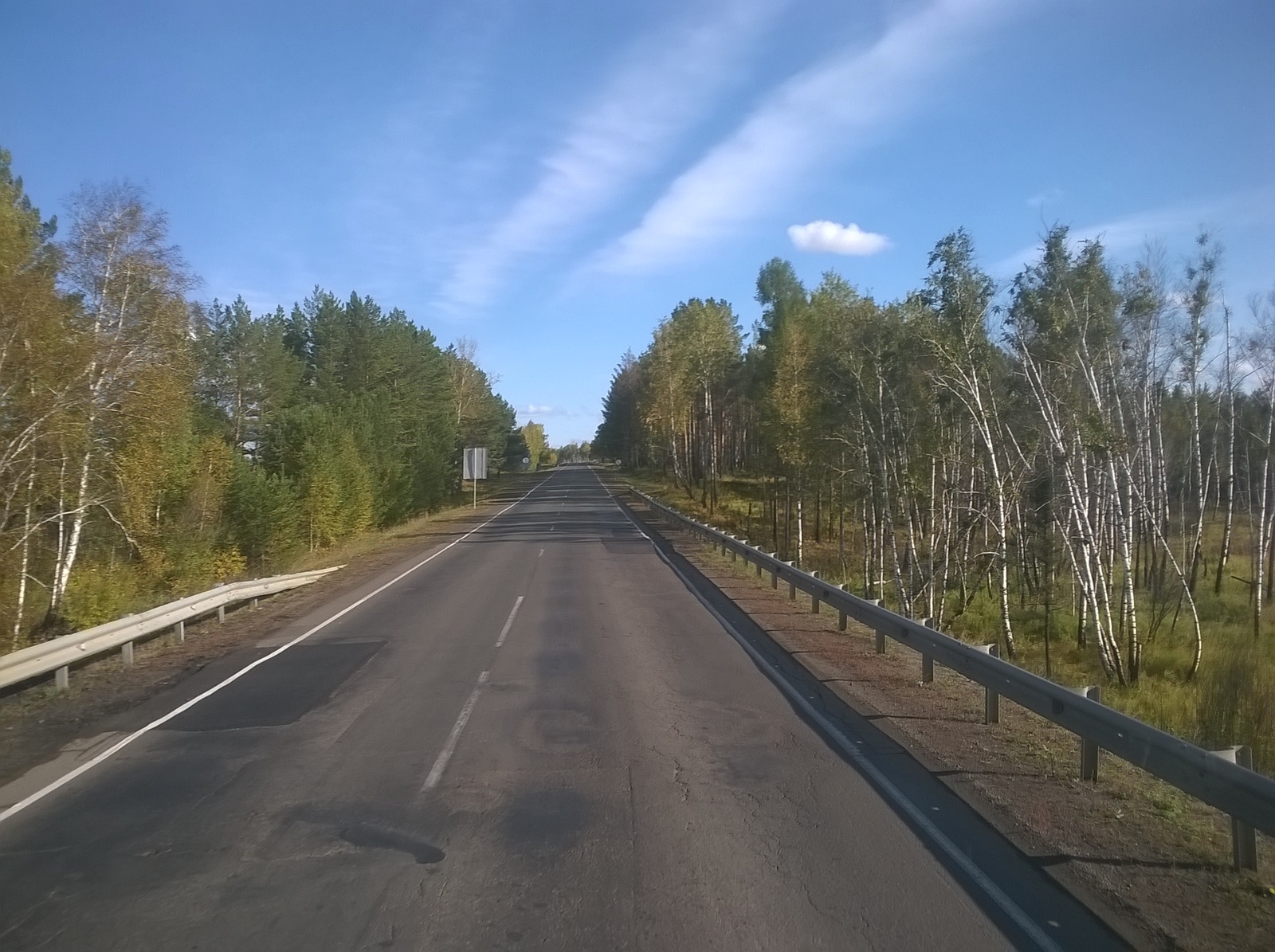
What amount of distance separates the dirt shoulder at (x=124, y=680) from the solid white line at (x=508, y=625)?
368 centimetres

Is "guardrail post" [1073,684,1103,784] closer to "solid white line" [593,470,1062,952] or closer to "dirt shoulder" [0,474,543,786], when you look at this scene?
"solid white line" [593,470,1062,952]

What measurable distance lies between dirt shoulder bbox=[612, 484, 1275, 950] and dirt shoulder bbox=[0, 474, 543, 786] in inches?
298

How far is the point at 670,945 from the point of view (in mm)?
4582

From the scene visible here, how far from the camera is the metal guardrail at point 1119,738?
5312 mm

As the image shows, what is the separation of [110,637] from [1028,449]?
2140 cm

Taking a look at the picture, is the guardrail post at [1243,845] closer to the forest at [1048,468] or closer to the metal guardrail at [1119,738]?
the metal guardrail at [1119,738]

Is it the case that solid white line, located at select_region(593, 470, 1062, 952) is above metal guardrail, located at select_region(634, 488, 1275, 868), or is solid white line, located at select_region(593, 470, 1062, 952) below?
below

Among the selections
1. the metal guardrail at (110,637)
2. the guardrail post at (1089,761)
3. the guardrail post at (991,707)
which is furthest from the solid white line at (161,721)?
the guardrail post at (991,707)

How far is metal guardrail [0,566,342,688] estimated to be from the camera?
33.4ft

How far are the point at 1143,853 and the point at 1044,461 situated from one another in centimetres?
2277

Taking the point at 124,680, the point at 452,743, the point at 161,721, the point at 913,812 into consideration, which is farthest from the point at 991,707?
the point at 124,680

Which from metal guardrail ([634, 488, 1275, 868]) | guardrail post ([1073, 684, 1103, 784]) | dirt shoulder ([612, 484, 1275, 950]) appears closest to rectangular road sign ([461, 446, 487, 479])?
metal guardrail ([634, 488, 1275, 868])

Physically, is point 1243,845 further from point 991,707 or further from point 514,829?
point 514,829

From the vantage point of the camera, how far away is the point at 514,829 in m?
6.21
